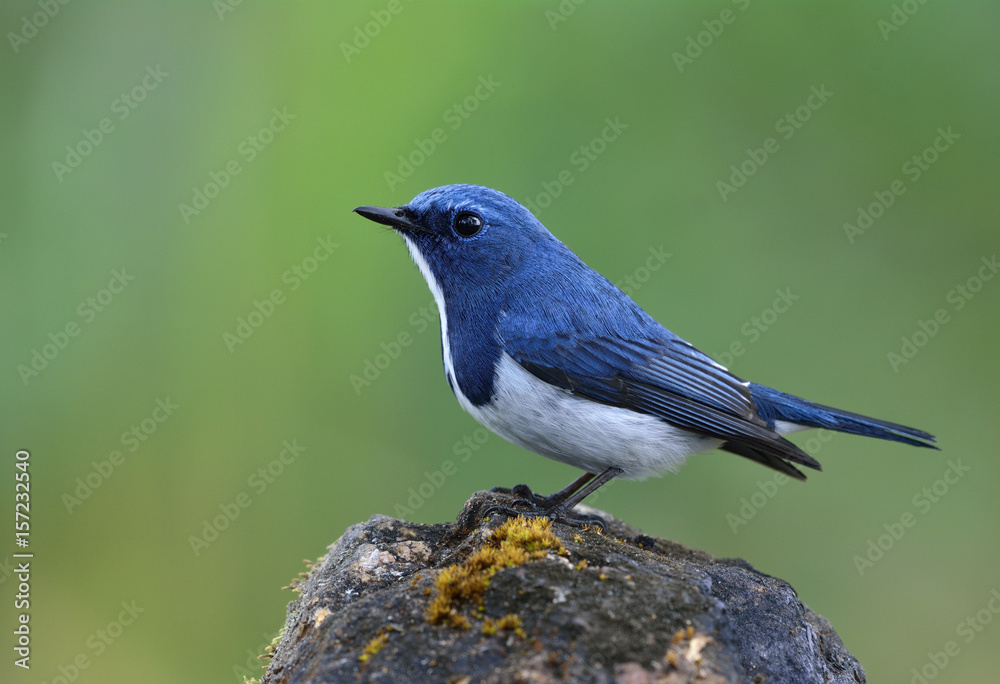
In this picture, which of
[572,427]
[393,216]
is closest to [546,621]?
[572,427]

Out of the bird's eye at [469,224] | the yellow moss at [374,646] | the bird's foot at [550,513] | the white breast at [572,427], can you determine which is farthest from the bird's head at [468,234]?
the yellow moss at [374,646]

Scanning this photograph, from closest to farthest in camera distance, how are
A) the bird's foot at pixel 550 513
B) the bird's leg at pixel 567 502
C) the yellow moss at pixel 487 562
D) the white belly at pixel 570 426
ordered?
the yellow moss at pixel 487 562, the bird's foot at pixel 550 513, the bird's leg at pixel 567 502, the white belly at pixel 570 426

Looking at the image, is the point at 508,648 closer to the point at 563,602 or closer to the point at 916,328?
the point at 563,602

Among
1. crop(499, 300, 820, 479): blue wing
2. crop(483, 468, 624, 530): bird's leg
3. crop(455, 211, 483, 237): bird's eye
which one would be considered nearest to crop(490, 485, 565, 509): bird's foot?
crop(483, 468, 624, 530): bird's leg

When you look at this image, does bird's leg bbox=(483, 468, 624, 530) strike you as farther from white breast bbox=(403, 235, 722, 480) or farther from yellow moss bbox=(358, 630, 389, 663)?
yellow moss bbox=(358, 630, 389, 663)

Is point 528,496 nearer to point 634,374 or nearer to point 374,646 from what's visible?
point 634,374

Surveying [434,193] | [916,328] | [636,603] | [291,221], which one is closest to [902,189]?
[916,328]

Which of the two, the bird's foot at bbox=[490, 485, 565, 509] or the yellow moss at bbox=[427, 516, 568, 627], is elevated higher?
the bird's foot at bbox=[490, 485, 565, 509]

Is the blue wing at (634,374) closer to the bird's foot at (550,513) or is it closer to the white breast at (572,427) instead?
the white breast at (572,427)
